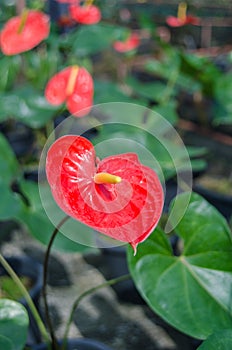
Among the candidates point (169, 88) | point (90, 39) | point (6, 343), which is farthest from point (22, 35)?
point (6, 343)

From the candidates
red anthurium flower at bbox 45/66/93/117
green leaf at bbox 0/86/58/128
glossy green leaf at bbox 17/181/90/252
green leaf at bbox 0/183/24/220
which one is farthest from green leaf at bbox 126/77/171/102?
green leaf at bbox 0/183/24/220

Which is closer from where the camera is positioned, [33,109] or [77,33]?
[33,109]

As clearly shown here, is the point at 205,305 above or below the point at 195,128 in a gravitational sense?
above

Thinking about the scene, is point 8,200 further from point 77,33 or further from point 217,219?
point 77,33

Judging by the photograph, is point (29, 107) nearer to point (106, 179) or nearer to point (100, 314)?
point (100, 314)

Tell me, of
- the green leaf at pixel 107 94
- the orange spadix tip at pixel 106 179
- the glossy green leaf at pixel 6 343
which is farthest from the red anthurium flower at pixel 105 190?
the green leaf at pixel 107 94

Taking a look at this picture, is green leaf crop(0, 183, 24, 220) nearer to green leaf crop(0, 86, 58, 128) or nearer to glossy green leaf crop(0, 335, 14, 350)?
glossy green leaf crop(0, 335, 14, 350)

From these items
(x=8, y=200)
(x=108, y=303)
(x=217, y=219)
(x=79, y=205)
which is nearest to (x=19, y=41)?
(x=8, y=200)
